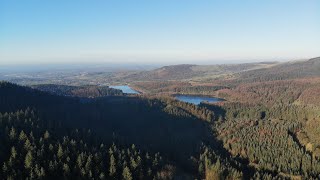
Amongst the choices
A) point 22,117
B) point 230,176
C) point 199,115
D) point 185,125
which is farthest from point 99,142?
point 199,115

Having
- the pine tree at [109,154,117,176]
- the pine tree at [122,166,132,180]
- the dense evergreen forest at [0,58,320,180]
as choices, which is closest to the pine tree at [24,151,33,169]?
the dense evergreen forest at [0,58,320,180]

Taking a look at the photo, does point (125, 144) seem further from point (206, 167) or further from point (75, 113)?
point (75, 113)

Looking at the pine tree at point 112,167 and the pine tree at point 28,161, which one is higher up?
the pine tree at point 28,161

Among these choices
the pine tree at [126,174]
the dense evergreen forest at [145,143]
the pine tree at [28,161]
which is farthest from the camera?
the dense evergreen forest at [145,143]

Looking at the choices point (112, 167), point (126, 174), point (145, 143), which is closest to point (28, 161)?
point (112, 167)

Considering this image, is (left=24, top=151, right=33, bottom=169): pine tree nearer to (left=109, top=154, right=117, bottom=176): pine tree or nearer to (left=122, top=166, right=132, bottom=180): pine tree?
(left=109, top=154, right=117, bottom=176): pine tree

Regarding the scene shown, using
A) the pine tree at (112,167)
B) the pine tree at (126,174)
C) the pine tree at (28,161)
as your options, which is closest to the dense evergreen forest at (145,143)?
the pine tree at (112,167)

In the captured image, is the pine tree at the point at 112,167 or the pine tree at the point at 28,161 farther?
the pine tree at the point at 112,167

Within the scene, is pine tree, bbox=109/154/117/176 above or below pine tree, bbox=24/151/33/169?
below

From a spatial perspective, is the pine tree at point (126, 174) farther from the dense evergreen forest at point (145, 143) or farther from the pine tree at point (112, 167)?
the pine tree at point (112, 167)

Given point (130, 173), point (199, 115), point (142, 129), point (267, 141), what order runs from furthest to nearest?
point (199, 115), point (142, 129), point (267, 141), point (130, 173)

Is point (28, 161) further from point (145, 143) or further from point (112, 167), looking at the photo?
point (145, 143)
